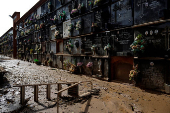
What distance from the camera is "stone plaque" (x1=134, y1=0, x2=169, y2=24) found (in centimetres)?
687

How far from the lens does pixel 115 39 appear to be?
31.4ft

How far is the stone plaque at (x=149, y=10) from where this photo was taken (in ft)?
22.5

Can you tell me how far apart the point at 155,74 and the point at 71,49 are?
9503 millimetres

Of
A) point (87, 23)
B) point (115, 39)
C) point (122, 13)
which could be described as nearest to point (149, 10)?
point (122, 13)

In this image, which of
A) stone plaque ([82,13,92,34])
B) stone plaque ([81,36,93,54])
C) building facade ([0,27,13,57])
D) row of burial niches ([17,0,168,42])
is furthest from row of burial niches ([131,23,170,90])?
building facade ([0,27,13,57])

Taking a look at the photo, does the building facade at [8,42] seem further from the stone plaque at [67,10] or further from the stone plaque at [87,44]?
the stone plaque at [87,44]

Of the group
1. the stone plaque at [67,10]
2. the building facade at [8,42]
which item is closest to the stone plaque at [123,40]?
the stone plaque at [67,10]

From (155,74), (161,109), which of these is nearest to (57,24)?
(155,74)

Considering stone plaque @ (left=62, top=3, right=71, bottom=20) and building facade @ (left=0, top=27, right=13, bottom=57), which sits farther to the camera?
building facade @ (left=0, top=27, right=13, bottom=57)

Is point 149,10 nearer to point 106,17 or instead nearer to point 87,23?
point 106,17

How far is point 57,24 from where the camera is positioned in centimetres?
1750

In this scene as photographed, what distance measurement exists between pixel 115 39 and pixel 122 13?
1.93 m

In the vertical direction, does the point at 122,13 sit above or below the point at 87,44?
above

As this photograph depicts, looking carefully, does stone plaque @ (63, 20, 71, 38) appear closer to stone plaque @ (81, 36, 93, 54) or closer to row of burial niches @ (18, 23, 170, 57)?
row of burial niches @ (18, 23, 170, 57)
